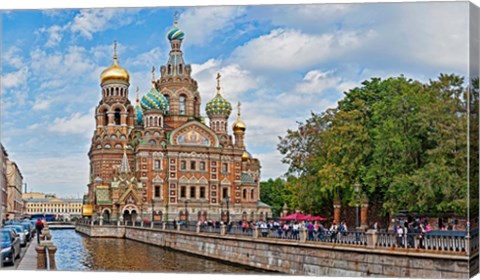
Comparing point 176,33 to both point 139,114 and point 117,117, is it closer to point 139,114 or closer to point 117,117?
point 117,117

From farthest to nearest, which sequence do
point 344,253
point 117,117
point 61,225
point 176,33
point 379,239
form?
point 61,225
point 117,117
point 176,33
point 344,253
point 379,239

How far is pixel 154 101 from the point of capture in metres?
52.1

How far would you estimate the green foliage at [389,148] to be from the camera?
18.8 m

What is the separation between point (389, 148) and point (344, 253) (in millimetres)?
6018

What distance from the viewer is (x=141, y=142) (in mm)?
48781

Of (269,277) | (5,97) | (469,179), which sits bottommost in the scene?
(269,277)

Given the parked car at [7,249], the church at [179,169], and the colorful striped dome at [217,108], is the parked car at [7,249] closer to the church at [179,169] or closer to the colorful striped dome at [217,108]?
the church at [179,169]

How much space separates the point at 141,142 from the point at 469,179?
3422 cm

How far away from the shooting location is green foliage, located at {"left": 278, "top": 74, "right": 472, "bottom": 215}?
61.8 ft

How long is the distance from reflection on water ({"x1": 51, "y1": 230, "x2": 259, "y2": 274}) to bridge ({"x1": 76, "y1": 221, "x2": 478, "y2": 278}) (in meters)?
0.70

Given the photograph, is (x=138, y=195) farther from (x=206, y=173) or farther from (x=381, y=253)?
(x=381, y=253)

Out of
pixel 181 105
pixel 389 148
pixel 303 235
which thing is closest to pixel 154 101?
pixel 181 105

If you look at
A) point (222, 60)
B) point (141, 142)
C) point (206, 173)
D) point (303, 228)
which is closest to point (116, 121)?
point (141, 142)

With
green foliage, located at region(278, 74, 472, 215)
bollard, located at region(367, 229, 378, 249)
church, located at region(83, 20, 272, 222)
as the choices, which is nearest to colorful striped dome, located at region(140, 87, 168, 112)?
church, located at region(83, 20, 272, 222)
